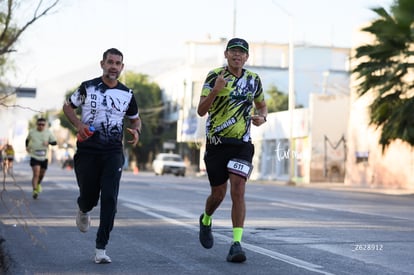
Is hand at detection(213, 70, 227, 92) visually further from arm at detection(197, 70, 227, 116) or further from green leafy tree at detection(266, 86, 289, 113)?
green leafy tree at detection(266, 86, 289, 113)

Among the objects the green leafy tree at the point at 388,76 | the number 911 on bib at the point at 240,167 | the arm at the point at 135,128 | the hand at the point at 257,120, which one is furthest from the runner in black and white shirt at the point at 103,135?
the green leafy tree at the point at 388,76

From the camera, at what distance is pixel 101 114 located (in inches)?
336

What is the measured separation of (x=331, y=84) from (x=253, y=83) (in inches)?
2538

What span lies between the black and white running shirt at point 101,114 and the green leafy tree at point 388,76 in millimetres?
23684

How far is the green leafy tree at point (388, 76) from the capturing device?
32000 mm

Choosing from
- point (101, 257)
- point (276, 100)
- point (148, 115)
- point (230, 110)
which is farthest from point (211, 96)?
point (148, 115)

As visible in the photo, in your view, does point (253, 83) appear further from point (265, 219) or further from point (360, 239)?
point (265, 219)

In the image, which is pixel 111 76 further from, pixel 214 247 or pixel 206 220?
pixel 214 247

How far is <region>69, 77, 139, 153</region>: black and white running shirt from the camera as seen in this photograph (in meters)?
8.50

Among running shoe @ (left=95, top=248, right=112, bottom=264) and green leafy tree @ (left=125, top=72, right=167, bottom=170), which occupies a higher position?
green leafy tree @ (left=125, top=72, right=167, bottom=170)

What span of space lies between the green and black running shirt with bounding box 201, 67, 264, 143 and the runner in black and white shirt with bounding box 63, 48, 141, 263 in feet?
2.65

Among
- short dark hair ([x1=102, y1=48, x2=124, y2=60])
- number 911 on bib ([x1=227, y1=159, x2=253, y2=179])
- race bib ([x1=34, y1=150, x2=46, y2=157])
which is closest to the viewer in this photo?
short dark hair ([x1=102, y1=48, x2=124, y2=60])

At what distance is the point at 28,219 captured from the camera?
46.3ft

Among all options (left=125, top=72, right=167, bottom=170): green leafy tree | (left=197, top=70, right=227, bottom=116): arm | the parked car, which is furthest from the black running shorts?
(left=125, top=72, right=167, bottom=170): green leafy tree
